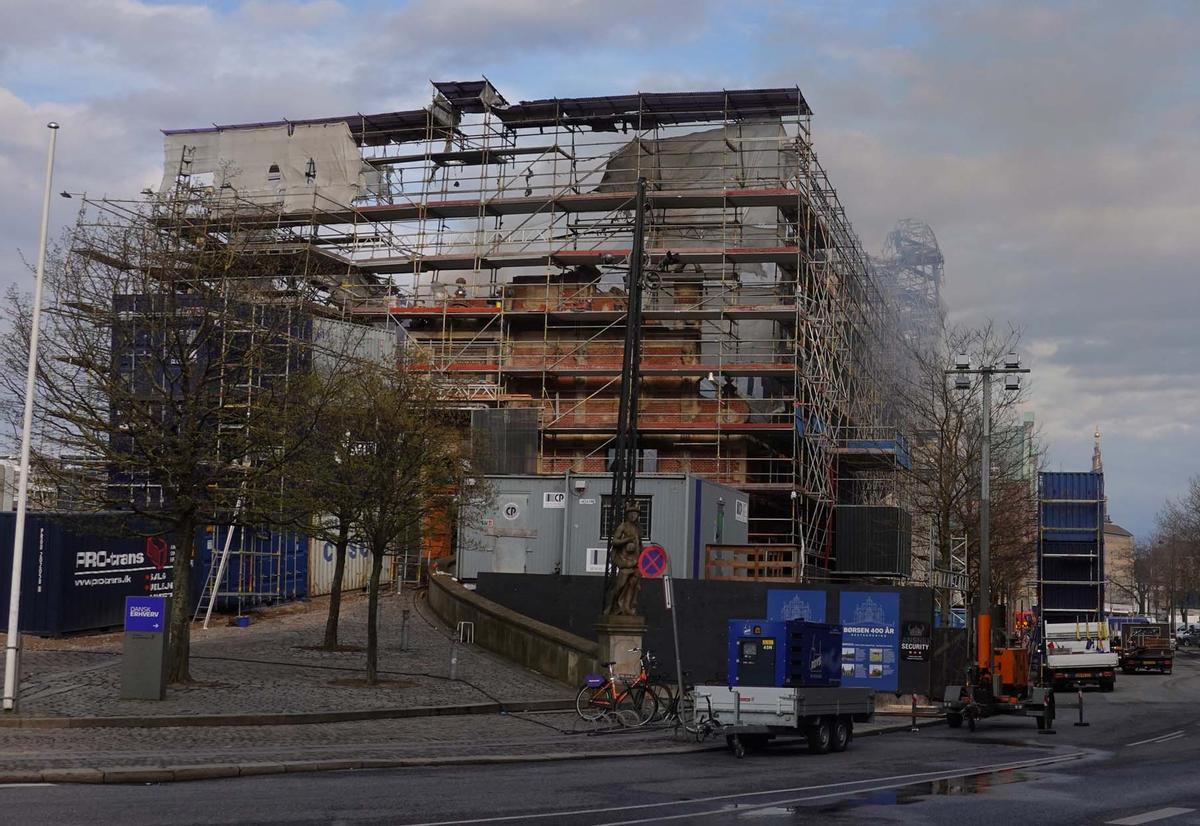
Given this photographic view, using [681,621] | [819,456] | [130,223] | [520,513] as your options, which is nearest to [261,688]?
[130,223]

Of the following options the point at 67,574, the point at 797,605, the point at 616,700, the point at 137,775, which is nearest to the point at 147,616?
the point at 137,775

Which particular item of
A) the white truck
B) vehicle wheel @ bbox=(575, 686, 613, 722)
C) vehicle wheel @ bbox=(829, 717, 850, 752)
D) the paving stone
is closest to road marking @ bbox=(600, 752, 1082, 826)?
vehicle wheel @ bbox=(829, 717, 850, 752)

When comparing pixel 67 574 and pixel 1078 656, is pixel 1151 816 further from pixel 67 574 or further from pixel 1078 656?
pixel 1078 656

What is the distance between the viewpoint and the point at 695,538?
4106 cm

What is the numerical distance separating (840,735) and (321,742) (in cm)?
826

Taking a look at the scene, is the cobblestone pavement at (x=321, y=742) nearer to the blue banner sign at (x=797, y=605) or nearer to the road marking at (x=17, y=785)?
the road marking at (x=17, y=785)

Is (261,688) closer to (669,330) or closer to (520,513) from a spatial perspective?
(520,513)

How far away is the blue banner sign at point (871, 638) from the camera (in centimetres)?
3177

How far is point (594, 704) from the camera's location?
23.0 m

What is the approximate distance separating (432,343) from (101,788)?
4034 cm

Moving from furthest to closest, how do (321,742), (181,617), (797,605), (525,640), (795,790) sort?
(797,605) → (525,640) → (181,617) → (321,742) → (795,790)

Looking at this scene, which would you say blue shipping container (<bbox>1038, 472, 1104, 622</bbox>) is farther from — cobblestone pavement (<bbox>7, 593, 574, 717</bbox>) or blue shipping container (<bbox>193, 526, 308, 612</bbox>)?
blue shipping container (<bbox>193, 526, 308, 612</bbox>)

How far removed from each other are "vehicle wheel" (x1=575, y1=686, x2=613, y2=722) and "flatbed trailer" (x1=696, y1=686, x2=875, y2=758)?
2.48 metres

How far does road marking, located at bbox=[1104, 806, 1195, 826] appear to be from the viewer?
40.4 ft
